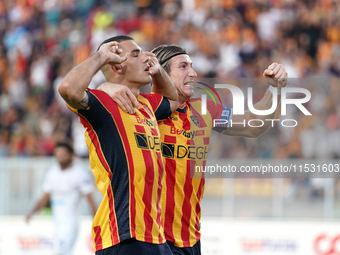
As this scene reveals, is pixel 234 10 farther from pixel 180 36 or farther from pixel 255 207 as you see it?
pixel 255 207

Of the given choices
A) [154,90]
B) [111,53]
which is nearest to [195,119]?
[154,90]

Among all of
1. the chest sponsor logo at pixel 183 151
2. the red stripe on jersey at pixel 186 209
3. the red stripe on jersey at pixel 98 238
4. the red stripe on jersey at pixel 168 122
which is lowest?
the red stripe on jersey at pixel 98 238

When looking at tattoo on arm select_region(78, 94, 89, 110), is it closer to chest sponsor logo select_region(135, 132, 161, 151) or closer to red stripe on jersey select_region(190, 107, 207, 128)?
chest sponsor logo select_region(135, 132, 161, 151)

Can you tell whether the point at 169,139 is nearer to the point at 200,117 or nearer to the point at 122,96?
the point at 200,117

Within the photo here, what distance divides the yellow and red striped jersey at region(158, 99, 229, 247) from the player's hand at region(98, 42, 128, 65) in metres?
1.00

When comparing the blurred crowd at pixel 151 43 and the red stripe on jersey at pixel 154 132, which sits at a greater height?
the blurred crowd at pixel 151 43

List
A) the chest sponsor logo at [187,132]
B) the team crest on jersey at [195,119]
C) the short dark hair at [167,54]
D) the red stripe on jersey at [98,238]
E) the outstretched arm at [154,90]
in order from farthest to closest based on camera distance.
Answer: the short dark hair at [167,54]
the team crest on jersey at [195,119]
the chest sponsor logo at [187,132]
the outstretched arm at [154,90]
the red stripe on jersey at [98,238]

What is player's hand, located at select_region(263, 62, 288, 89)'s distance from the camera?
4.29m

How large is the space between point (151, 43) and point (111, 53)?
1033 centimetres

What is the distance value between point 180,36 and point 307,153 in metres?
5.48

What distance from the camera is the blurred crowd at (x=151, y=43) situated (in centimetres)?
1245

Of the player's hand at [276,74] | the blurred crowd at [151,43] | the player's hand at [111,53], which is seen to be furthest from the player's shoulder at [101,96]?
the blurred crowd at [151,43]

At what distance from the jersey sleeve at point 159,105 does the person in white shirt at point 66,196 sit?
4636mm

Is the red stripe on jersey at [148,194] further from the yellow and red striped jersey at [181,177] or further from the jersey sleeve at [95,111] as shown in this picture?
the yellow and red striped jersey at [181,177]
